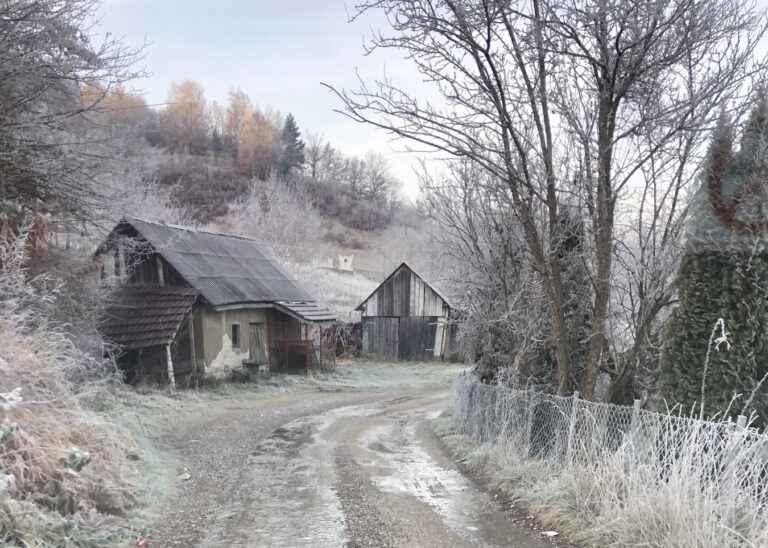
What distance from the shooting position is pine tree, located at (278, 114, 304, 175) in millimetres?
74394

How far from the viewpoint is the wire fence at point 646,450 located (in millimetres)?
4195

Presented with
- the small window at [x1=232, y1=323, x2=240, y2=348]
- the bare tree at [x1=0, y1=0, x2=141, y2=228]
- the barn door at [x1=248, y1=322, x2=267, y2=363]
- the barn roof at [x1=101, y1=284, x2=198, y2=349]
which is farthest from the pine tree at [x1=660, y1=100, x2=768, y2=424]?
the barn door at [x1=248, y1=322, x2=267, y2=363]

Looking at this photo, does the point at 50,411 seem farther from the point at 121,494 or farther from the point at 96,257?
the point at 96,257

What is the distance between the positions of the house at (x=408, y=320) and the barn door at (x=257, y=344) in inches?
384

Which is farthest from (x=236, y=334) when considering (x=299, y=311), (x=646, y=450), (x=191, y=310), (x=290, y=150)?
(x=290, y=150)

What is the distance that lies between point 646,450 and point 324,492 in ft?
12.0

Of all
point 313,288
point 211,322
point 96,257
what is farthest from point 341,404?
point 313,288

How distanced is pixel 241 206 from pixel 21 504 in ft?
160

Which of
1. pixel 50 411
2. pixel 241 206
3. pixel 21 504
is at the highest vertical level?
pixel 241 206

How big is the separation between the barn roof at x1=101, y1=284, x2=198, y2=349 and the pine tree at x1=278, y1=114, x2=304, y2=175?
190 feet

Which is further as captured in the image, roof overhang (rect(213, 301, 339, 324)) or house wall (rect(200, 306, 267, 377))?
roof overhang (rect(213, 301, 339, 324))

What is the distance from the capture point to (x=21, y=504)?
435 cm

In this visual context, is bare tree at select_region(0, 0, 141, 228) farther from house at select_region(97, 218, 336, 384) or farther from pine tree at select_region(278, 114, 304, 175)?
pine tree at select_region(278, 114, 304, 175)

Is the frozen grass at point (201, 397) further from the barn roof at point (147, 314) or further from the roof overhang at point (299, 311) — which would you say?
the roof overhang at point (299, 311)
